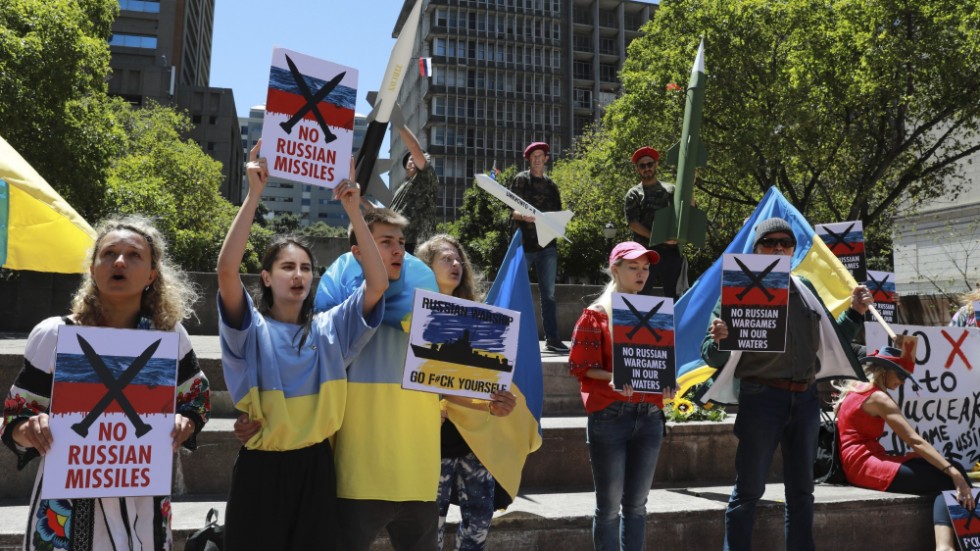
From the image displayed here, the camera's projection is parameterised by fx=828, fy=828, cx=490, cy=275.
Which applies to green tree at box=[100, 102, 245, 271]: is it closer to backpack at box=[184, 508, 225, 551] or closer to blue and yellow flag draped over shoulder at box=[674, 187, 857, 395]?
blue and yellow flag draped over shoulder at box=[674, 187, 857, 395]

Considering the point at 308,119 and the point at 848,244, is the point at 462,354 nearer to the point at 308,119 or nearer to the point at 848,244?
the point at 308,119

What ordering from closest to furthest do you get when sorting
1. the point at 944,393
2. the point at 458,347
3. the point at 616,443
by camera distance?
the point at 458,347 < the point at 616,443 < the point at 944,393

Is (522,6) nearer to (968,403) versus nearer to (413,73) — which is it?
(413,73)

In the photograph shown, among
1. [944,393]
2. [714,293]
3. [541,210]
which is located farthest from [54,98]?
[944,393]

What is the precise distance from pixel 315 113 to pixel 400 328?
97 centimetres

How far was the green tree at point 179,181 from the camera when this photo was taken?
33562mm

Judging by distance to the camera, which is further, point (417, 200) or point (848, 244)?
point (417, 200)

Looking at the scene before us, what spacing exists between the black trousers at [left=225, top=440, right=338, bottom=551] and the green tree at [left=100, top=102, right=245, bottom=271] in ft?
98.3

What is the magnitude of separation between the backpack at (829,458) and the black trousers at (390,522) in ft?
13.7

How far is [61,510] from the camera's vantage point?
9.09ft

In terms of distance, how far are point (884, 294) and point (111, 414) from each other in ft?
20.4

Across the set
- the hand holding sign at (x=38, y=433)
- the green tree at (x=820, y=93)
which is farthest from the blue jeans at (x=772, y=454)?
the green tree at (x=820, y=93)

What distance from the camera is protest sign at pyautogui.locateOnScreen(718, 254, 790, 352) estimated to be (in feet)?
15.0

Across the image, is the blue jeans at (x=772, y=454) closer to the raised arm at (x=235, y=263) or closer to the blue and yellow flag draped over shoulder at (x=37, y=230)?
the raised arm at (x=235, y=263)
